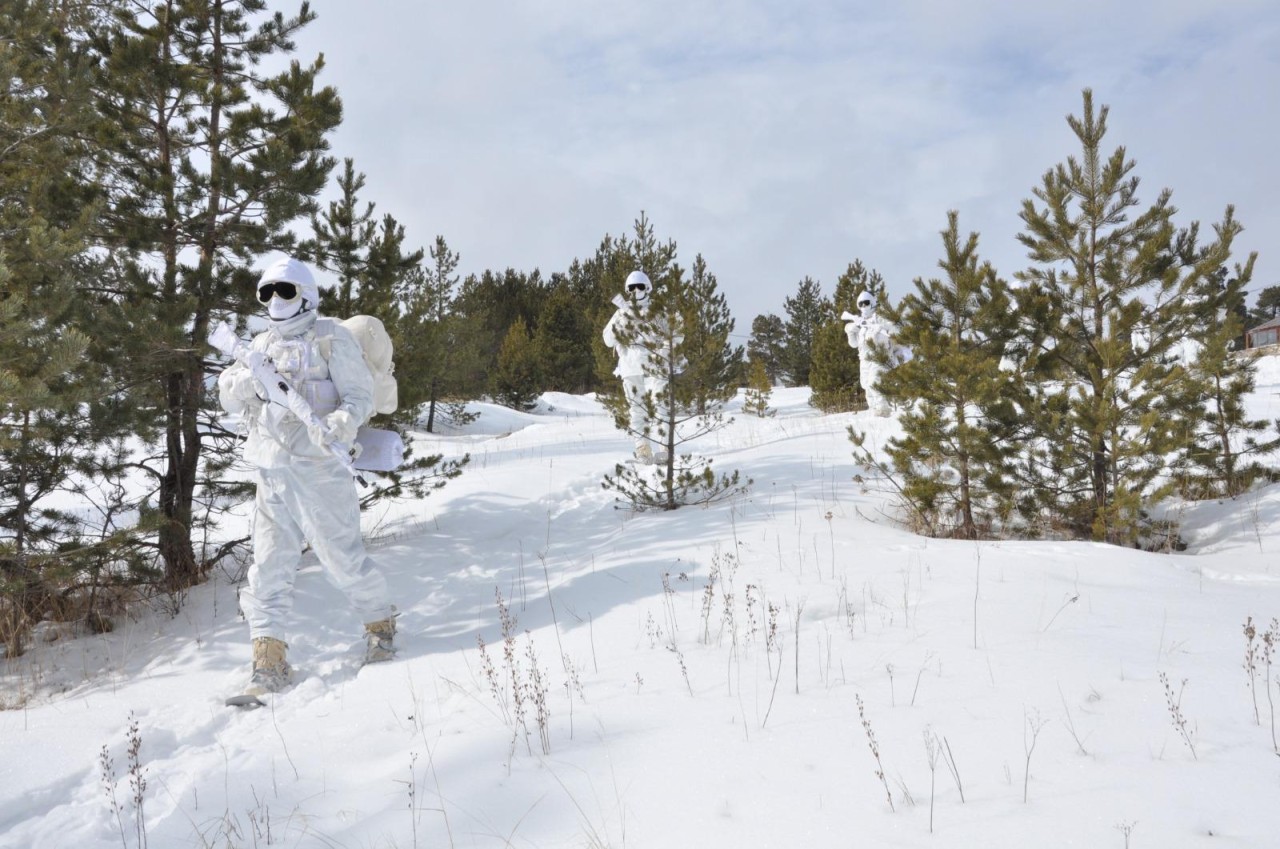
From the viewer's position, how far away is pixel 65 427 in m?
4.66

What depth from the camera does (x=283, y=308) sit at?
13.7 ft

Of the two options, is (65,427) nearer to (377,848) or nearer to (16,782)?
(16,782)

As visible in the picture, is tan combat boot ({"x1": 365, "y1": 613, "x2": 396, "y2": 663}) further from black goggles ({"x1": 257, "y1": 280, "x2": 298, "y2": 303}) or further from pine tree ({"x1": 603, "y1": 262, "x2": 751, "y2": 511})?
pine tree ({"x1": 603, "y1": 262, "x2": 751, "y2": 511})

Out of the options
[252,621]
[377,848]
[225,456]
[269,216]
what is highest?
[269,216]

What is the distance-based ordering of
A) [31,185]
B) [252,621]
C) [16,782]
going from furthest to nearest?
[31,185]
[252,621]
[16,782]

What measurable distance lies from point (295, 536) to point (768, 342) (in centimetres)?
4458

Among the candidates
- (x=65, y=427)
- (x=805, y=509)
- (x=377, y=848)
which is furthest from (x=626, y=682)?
(x=65, y=427)

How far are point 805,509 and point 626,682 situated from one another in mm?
3425

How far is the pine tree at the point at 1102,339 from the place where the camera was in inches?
219

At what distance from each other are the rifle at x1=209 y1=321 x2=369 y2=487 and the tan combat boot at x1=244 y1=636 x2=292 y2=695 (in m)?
1.12

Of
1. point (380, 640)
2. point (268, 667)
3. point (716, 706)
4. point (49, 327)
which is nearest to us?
point (716, 706)

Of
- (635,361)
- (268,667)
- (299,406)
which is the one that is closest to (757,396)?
(635,361)

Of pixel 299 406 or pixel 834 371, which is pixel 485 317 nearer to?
pixel 834 371

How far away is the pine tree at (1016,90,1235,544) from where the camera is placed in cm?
556
